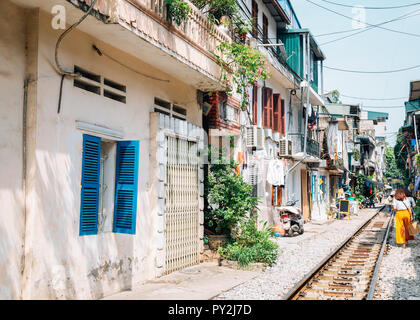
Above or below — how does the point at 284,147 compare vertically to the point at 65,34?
below

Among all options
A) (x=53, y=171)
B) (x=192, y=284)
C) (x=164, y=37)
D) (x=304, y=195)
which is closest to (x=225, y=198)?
(x=192, y=284)

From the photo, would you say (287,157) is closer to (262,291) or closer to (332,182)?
(262,291)

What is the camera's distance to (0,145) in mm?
5551

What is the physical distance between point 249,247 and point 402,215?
5.84 metres

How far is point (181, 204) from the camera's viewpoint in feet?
33.4

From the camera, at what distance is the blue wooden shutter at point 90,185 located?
6.92 metres

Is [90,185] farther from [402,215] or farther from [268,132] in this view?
[268,132]

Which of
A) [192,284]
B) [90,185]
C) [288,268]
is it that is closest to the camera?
[90,185]

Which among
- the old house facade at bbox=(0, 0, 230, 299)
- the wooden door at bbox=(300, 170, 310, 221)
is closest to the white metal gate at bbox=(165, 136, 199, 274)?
the old house facade at bbox=(0, 0, 230, 299)

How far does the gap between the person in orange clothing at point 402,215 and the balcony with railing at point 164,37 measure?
7.07 m

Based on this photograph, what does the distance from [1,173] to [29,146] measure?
567mm

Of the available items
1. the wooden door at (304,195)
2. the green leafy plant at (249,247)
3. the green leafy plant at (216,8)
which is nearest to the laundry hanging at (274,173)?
the green leafy plant at (249,247)

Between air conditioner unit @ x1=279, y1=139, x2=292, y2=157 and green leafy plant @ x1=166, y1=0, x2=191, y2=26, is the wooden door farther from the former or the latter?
green leafy plant @ x1=166, y1=0, x2=191, y2=26

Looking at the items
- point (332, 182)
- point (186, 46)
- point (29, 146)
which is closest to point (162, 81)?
point (186, 46)
